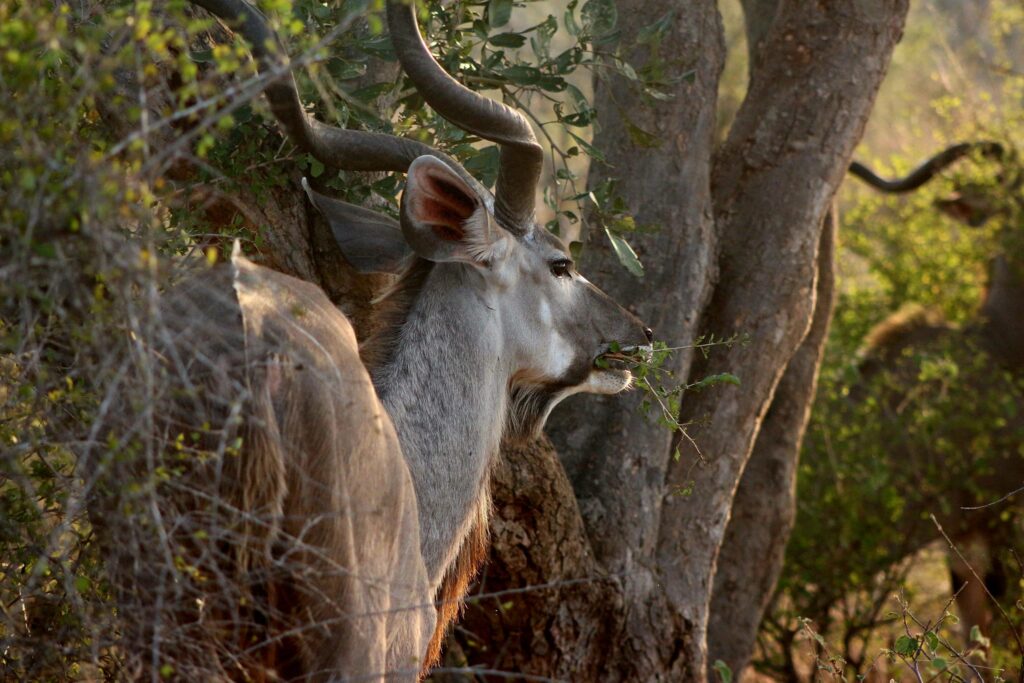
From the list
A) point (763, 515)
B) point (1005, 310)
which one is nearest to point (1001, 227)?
point (1005, 310)

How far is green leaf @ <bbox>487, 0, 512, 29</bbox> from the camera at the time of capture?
391 centimetres

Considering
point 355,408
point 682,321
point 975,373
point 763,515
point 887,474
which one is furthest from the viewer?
point 975,373

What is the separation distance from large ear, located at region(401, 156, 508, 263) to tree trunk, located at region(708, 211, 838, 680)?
2.81 meters

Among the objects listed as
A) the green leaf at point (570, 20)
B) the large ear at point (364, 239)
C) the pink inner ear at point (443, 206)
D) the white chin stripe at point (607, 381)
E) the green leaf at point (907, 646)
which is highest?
the green leaf at point (570, 20)

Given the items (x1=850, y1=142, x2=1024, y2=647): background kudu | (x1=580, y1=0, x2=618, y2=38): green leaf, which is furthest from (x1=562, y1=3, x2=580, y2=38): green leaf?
Answer: (x1=850, y1=142, x2=1024, y2=647): background kudu

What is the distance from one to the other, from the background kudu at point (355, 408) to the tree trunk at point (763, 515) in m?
2.23

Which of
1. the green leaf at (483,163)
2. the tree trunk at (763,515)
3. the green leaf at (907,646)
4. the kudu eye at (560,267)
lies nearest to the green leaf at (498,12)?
the green leaf at (483,163)

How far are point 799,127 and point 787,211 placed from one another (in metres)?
0.35

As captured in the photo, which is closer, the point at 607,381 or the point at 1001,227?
the point at 607,381

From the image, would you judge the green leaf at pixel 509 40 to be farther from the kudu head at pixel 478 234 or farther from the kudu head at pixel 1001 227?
the kudu head at pixel 1001 227

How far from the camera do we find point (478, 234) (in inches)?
136

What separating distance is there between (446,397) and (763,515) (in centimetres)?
290

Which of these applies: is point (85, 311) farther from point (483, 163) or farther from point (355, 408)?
point (483, 163)

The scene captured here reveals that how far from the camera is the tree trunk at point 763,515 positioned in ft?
19.1
